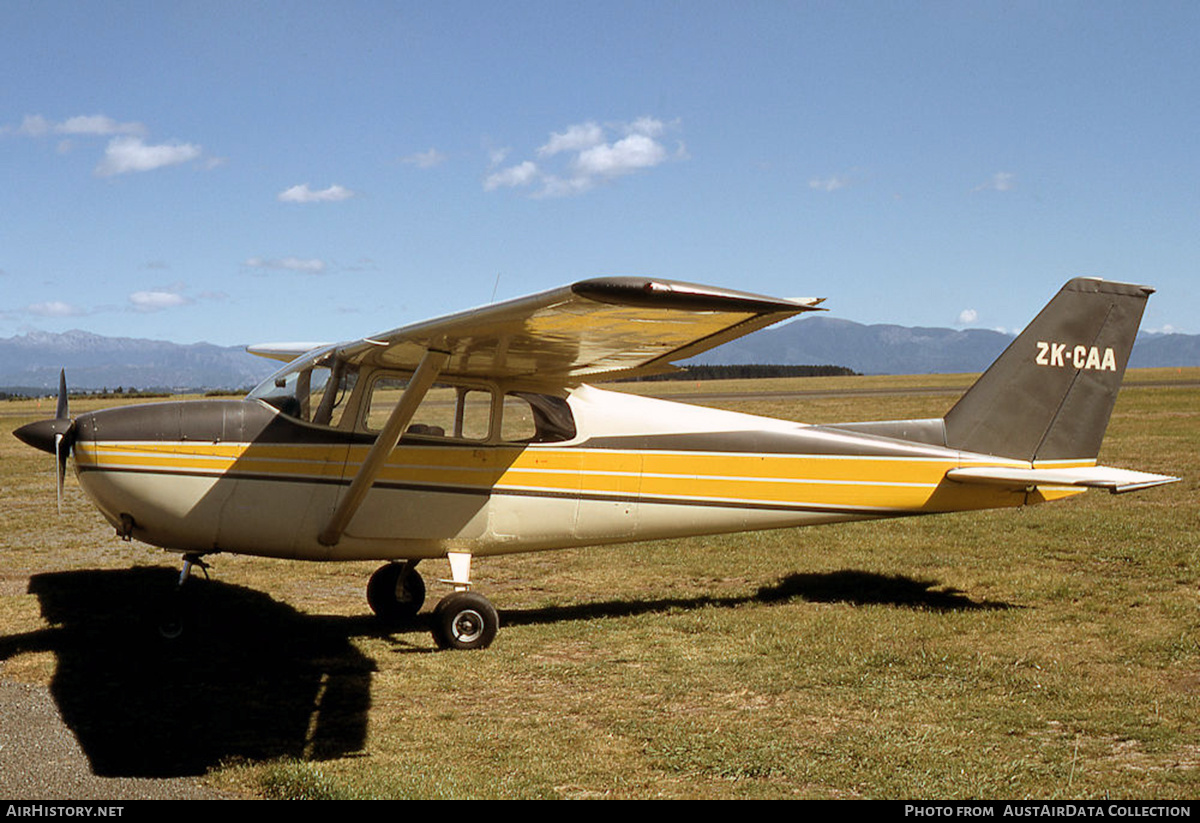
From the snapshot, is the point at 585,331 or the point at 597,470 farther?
the point at 597,470

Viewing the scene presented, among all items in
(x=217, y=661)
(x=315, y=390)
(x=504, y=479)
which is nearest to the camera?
(x=217, y=661)

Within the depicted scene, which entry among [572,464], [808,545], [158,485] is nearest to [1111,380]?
[808,545]

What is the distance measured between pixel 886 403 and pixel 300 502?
116 feet

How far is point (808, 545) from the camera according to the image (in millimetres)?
11484

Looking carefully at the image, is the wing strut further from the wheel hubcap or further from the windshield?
the wheel hubcap

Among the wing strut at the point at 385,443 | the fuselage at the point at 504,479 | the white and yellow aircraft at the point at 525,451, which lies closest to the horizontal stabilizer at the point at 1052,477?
the white and yellow aircraft at the point at 525,451

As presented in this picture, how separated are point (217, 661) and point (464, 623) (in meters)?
1.89

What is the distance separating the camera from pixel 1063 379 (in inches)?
342

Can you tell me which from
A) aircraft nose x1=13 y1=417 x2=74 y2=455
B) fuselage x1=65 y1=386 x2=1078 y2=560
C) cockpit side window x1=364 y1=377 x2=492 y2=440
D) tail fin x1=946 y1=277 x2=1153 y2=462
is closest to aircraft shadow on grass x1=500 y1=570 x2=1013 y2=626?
fuselage x1=65 y1=386 x2=1078 y2=560

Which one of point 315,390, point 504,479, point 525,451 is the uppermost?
point 315,390

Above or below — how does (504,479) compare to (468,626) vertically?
above

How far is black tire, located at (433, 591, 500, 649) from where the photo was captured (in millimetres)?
7379

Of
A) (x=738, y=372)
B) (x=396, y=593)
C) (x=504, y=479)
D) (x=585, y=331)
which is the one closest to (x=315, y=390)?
(x=504, y=479)

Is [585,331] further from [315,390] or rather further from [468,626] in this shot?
[468,626]
